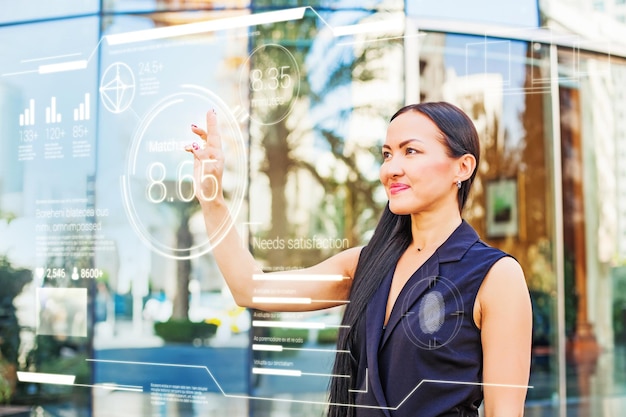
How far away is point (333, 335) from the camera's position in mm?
2582

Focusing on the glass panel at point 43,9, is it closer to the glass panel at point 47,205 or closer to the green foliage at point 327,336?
the glass panel at point 47,205

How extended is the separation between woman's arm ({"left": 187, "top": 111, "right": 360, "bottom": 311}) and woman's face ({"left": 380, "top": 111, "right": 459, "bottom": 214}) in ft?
1.01

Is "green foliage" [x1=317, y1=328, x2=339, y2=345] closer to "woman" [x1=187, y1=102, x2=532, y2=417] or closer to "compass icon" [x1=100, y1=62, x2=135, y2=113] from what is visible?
"woman" [x1=187, y1=102, x2=532, y2=417]

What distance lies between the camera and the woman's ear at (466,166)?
214 centimetres

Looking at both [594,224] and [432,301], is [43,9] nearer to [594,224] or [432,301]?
[432,301]

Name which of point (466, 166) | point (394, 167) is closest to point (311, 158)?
point (394, 167)

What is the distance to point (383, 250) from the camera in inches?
89.6

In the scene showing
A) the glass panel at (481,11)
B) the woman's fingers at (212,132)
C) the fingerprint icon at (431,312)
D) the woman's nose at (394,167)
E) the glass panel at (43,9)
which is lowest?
the fingerprint icon at (431,312)

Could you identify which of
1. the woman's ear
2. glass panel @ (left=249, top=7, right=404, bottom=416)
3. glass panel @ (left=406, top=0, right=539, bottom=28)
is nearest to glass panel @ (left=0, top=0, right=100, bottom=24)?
glass panel @ (left=249, top=7, right=404, bottom=416)

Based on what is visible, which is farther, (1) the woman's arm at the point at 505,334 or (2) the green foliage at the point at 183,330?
(2) the green foliage at the point at 183,330

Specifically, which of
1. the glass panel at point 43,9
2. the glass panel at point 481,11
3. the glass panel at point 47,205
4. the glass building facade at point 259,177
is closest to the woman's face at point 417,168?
the glass building facade at point 259,177

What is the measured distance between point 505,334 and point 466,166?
18.4 inches

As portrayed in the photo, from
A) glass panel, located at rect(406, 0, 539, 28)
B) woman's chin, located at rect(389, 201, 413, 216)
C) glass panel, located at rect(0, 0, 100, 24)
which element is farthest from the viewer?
glass panel, located at rect(0, 0, 100, 24)

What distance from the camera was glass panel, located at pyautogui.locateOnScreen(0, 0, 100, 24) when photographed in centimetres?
315
